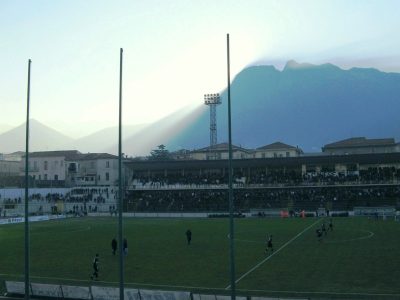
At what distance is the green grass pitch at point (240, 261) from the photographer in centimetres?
2425

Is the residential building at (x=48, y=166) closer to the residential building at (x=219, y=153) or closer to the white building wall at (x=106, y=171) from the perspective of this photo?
the white building wall at (x=106, y=171)

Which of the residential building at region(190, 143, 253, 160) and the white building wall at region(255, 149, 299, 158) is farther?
the white building wall at region(255, 149, 299, 158)

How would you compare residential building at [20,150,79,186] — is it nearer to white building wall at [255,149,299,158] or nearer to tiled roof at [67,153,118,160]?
tiled roof at [67,153,118,160]

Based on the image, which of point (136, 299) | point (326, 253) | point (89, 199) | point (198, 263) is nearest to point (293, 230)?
point (326, 253)

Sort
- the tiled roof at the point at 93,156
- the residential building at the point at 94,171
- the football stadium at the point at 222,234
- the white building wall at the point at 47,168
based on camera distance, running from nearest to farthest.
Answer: the football stadium at the point at 222,234 < the residential building at the point at 94,171 < the tiled roof at the point at 93,156 < the white building wall at the point at 47,168

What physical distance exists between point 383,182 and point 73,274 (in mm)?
58884

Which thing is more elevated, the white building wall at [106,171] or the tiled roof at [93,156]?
the tiled roof at [93,156]

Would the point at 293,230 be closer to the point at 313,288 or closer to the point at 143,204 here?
the point at 313,288

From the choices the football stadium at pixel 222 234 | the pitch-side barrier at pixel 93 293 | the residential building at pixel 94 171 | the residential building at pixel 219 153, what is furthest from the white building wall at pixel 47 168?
the pitch-side barrier at pixel 93 293

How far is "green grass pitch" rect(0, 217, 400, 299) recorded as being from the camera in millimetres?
24247

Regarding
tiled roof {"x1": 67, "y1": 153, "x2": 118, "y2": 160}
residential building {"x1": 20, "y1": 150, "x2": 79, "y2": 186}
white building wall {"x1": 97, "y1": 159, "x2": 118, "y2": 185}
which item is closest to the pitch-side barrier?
white building wall {"x1": 97, "y1": 159, "x2": 118, "y2": 185}

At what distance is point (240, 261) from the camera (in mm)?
32000

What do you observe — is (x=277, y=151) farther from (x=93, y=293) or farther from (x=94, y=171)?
(x=93, y=293)

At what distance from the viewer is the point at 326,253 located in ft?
111
